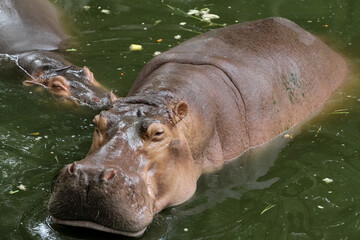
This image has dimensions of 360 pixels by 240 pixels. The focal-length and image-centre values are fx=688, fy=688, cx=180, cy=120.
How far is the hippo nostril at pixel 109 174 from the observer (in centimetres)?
402

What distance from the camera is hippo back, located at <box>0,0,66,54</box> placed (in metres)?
8.05

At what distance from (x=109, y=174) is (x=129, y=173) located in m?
0.20

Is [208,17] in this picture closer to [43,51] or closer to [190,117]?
[43,51]

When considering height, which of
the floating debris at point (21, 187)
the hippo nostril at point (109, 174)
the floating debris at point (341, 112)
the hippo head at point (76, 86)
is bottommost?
the hippo head at point (76, 86)

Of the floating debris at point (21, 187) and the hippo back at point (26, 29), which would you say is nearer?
the floating debris at point (21, 187)

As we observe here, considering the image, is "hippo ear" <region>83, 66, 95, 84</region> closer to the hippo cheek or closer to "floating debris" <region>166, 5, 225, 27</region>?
"floating debris" <region>166, 5, 225, 27</region>

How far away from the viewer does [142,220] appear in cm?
422

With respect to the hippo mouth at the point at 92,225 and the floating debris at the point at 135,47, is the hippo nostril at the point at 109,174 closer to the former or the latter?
the hippo mouth at the point at 92,225

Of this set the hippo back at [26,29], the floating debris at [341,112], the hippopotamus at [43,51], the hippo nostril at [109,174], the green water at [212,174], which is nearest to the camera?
the hippo nostril at [109,174]

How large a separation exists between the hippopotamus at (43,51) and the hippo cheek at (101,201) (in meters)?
2.67

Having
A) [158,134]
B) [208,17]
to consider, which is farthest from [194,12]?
[158,134]

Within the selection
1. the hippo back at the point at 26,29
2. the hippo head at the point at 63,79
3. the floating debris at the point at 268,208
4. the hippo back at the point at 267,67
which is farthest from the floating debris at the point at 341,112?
the hippo back at the point at 26,29

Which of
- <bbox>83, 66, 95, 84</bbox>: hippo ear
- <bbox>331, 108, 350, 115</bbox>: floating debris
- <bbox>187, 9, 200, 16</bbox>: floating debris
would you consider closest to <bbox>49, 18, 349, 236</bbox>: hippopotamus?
<bbox>331, 108, 350, 115</bbox>: floating debris

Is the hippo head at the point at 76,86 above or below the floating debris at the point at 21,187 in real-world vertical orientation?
below
